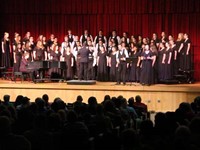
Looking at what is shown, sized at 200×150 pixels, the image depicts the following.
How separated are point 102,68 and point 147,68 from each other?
7.83 ft

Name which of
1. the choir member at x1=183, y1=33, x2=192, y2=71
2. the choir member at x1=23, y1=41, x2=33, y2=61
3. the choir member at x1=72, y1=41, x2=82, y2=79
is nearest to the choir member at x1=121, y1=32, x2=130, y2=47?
the choir member at x1=72, y1=41, x2=82, y2=79

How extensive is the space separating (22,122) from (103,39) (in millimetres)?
12323

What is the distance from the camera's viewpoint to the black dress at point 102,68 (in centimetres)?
1820

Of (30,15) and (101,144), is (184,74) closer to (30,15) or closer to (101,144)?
(30,15)

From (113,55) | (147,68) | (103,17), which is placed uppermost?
(103,17)

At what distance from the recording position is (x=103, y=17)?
69.0ft

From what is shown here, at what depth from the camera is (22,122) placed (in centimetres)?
724

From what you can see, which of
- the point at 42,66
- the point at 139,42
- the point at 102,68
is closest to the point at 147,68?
the point at 139,42

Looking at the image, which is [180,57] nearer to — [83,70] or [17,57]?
[83,70]

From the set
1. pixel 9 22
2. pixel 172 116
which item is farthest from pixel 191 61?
pixel 172 116

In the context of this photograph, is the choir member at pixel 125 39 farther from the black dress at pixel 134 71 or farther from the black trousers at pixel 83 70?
the black trousers at pixel 83 70

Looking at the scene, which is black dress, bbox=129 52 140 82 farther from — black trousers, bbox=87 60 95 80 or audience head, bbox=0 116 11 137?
audience head, bbox=0 116 11 137

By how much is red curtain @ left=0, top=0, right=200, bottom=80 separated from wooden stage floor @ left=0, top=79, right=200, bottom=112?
4174mm

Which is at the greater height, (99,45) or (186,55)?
(99,45)
